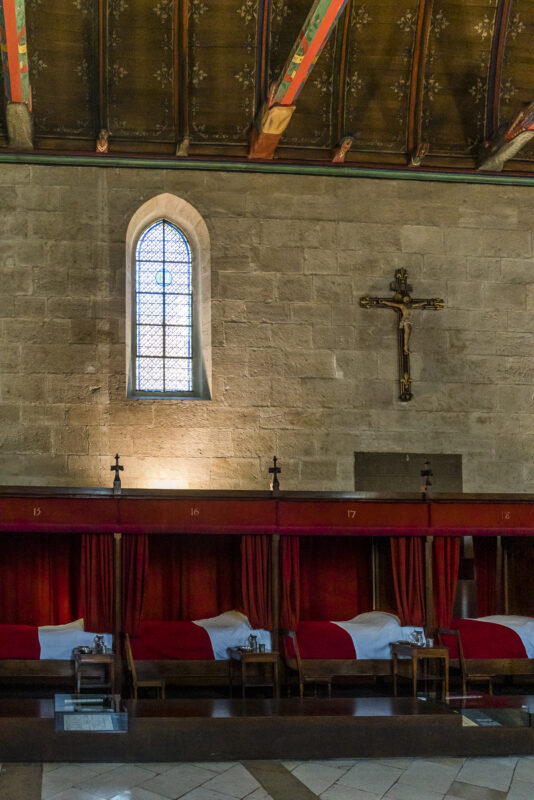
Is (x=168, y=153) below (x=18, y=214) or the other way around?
the other way around

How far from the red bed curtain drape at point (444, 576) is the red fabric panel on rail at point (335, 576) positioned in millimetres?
1108

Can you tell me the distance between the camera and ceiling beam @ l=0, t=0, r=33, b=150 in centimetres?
925

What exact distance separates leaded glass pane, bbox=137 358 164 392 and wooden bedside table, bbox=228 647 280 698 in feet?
12.7

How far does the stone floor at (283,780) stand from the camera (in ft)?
21.1

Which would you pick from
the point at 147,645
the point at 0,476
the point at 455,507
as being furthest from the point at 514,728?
the point at 0,476

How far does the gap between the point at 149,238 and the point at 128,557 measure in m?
4.64

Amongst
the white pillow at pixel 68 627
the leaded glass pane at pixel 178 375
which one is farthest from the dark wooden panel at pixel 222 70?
the white pillow at pixel 68 627

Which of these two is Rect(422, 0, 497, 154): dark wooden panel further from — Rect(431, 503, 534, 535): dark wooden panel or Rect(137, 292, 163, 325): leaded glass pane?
Rect(431, 503, 534, 535): dark wooden panel

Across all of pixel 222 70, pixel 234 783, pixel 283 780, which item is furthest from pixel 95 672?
pixel 222 70

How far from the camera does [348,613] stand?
11.1 m

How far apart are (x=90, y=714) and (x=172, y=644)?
2.29 m

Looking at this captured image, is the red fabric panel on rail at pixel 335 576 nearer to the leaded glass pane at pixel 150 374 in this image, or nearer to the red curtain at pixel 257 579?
the red curtain at pixel 257 579

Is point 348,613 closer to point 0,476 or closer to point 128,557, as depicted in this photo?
point 128,557

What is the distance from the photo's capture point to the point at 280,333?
12.1 m
